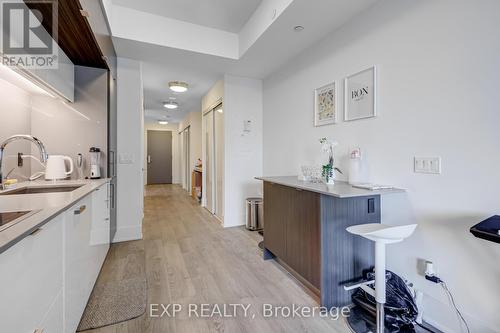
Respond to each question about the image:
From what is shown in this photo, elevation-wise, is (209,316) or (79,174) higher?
(79,174)

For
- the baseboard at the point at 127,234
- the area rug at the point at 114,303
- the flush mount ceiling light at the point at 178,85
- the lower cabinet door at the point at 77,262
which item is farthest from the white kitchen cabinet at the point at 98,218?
the flush mount ceiling light at the point at 178,85

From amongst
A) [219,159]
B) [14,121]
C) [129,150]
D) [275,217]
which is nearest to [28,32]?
[14,121]

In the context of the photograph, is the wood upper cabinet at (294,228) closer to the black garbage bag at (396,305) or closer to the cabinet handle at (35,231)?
the black garbage bag at (396,305)

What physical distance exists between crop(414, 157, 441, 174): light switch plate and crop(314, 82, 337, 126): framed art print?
91 centimetres

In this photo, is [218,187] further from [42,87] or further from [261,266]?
[42,87]

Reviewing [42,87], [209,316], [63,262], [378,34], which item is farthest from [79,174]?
[378,34]

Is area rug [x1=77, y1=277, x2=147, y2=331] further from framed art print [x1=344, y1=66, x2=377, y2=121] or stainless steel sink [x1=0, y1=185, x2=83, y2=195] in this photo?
framed art print [x1=344, y1=66, x2=377, y2=121]

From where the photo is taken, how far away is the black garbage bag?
1534 millimetres

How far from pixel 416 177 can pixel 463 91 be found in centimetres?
61

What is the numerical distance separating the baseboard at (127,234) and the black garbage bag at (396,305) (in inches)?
109

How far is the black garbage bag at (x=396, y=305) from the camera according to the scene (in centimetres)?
153

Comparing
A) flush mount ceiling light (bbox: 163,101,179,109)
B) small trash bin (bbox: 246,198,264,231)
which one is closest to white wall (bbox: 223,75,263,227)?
small trash bin (bbox: 246,198,264,231)

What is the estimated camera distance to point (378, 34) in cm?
193

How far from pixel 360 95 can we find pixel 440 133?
2.47 feet
